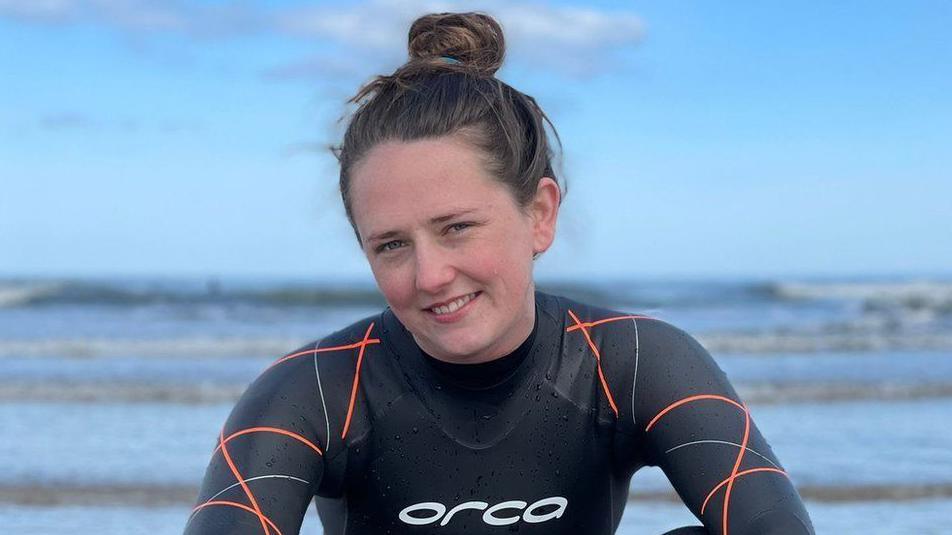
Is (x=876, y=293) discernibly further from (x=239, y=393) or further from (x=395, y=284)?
(x=395, y=284)

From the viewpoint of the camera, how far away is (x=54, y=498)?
638cm

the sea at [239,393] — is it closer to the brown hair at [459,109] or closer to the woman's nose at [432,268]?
the brown hair at [459,109]

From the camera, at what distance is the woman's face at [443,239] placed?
93.1 inches

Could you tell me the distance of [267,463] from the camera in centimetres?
255

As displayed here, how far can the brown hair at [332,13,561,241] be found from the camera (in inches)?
96.6

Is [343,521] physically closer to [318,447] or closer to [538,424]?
[318,447]

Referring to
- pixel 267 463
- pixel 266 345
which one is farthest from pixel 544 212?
pixel 266 345

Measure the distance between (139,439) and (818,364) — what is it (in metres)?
6.98

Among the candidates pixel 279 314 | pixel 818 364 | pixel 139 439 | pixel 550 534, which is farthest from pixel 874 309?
pixel 550 534

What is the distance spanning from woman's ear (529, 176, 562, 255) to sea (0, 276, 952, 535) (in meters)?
1.20

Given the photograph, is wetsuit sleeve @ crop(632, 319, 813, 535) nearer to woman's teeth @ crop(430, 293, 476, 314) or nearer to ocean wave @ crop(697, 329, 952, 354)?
woman's teeth @ crop(430, 293, 476, 314)

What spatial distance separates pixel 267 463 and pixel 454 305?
56cm

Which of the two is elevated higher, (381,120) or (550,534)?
(381,120)

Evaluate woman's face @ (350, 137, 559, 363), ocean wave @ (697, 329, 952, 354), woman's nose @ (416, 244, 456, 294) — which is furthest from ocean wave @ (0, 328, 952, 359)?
woman's nose @ (416, 244, 456, 294)
